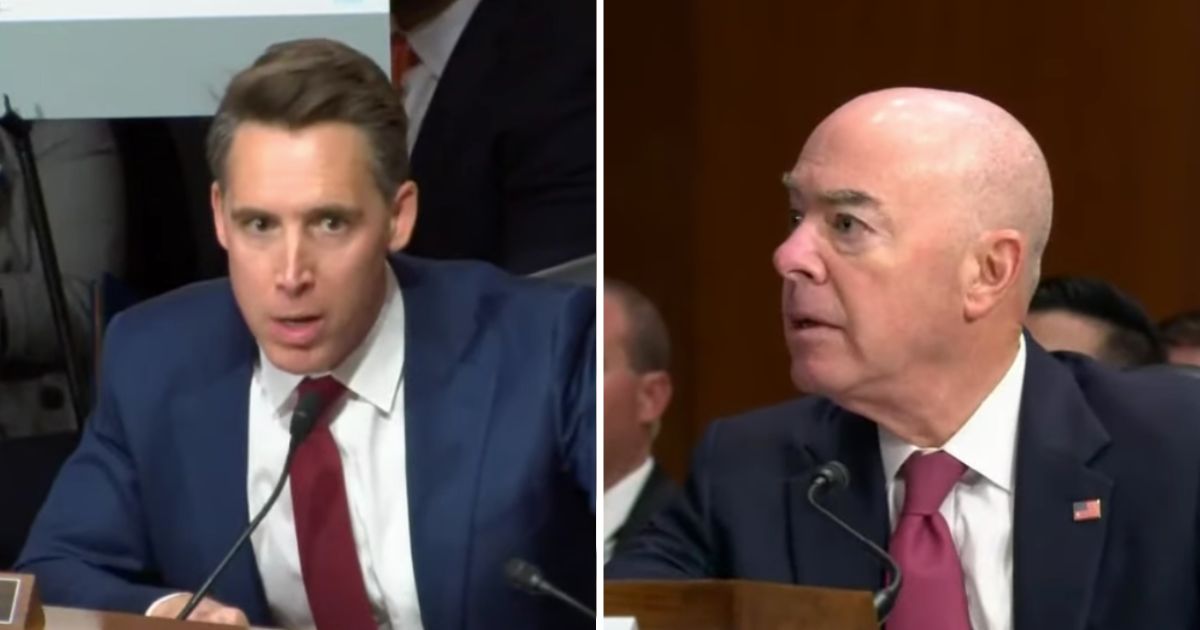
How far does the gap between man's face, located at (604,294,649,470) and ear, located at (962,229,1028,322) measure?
50 cm

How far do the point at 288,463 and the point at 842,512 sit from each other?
0.81m

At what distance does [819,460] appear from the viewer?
2.03m

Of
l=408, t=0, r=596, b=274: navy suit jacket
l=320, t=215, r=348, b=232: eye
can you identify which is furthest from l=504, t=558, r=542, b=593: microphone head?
l=320, t=215, r=348, b=232: eye

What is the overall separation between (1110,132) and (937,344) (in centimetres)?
38

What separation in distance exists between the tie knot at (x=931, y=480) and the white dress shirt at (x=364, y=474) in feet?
2.40

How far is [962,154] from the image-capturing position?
74.1 inches

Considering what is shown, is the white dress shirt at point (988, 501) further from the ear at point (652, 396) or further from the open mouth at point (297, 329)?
the open mouth at point (297, 329)

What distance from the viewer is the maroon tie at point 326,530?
2215mm

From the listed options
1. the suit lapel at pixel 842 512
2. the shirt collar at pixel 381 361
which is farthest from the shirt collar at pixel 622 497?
the shirt collar at pixel 381 361

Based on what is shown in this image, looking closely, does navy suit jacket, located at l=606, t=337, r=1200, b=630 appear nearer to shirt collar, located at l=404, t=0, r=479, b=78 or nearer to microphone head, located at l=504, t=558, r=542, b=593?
microphone head, located at l=504, t=558, r=542, b=593

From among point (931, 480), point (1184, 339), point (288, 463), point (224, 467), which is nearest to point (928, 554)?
point (931, 480)

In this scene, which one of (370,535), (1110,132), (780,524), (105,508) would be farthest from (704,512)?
(105,508)

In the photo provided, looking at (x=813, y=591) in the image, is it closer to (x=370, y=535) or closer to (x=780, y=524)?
(x=780, y=524)

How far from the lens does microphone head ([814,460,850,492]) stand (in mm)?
1949
